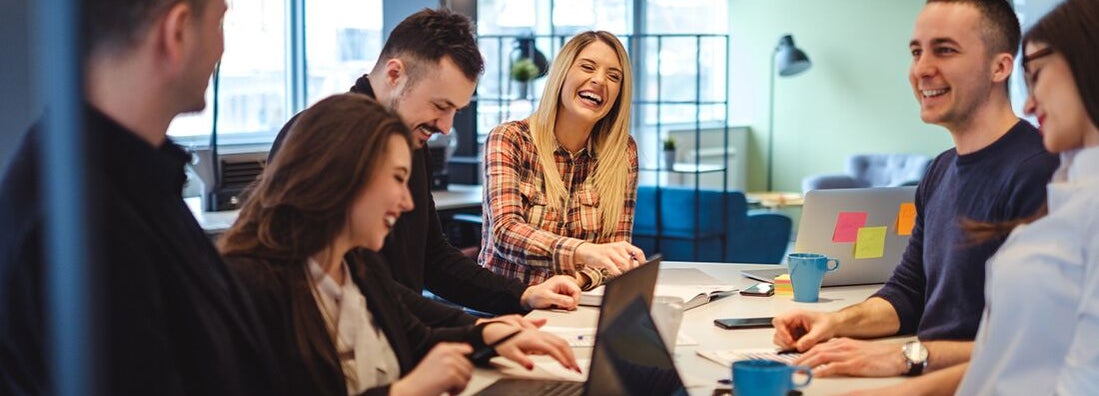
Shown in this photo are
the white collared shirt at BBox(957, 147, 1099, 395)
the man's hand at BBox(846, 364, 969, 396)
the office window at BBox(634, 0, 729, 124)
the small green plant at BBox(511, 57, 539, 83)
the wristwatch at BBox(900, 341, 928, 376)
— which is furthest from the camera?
the office window at BBox(634, 0, 729, 124)

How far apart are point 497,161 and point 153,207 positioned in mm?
1894

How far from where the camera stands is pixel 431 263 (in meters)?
2.84

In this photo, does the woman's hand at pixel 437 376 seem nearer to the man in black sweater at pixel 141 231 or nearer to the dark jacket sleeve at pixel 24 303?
the man in black sweater at pixel 141 231

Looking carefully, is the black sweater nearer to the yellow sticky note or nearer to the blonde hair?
the blonde hair

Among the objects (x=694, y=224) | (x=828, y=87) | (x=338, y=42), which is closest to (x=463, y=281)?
(x=694, y=224)

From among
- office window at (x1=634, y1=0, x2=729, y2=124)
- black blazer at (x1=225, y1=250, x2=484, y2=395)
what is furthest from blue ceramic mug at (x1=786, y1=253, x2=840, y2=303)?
office window at (x1=634, y1=0, x2=729, y2=124)

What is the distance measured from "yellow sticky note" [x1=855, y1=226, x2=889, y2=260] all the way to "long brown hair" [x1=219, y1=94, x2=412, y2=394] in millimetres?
1627

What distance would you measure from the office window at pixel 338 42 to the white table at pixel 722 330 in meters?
4.82

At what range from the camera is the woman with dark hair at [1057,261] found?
4.83 feet

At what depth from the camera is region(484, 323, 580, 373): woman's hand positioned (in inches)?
82.0

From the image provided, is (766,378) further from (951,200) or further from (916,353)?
(951,200)

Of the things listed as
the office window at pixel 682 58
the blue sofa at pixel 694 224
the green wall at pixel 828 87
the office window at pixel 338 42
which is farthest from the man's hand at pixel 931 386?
the green wall at pixel 828 87

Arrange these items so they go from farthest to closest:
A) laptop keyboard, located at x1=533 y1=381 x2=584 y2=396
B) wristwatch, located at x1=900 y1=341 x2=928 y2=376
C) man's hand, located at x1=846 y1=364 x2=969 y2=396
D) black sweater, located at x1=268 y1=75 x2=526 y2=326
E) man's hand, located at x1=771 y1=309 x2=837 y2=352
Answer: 1. black sweater, located at x1=268 y1=75 x2=526 y2=326
2. man's hand, located at x1=771 y1=309 x2=837 y2=352
3. wristwatch, located at x1=900 y1=341 x2=928 y2=376
4. laptop keyboard, located at x1=533 y1=381 x2=584 y2=396
5. man's hand, located at x1=846 y1=364 x2=969 y2=396

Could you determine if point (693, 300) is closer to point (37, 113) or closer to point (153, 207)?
point (153, 207)
